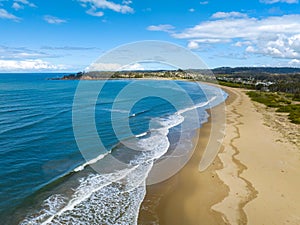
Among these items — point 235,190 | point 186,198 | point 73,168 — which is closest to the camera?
point 186,198

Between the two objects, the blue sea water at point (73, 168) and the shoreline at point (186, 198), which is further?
the blue sea water at point (73, 168)

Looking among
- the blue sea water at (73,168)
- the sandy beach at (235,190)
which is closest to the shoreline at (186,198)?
the sandy beach at (235,190)

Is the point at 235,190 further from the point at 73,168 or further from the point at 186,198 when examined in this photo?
the point at 73,168

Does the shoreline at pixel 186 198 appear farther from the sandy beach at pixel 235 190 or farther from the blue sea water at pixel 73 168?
the blue sea water at pixel 73 168

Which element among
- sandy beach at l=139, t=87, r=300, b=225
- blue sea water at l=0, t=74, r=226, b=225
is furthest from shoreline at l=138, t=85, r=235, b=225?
blue sea water at l=0, t=74, r=226, b=225

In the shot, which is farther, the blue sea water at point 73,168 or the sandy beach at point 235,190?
the blue sea water at point 73,168

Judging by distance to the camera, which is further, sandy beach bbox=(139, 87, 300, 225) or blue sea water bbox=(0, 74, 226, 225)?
blue sea water bbox=(0, 74, 226, 225)

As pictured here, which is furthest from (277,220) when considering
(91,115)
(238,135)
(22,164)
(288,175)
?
(91,115)

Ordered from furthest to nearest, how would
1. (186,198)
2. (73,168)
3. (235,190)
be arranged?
1. (73,168)
2. (235,190)
3. (186,198)

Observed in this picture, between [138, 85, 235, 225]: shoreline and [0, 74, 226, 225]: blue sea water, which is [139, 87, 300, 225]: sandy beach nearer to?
[138, 85, 235, 225]: shoreline

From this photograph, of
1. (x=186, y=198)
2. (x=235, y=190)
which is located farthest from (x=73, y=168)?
(x=235, y=190)
